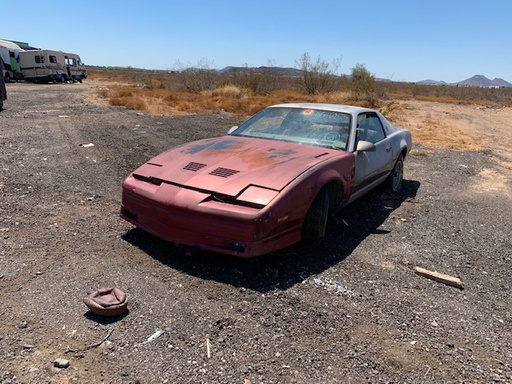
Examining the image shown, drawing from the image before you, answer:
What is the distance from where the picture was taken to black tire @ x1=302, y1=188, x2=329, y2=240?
3688 mm

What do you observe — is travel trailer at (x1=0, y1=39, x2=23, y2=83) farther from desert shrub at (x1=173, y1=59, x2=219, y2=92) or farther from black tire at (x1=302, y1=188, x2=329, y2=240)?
black tire at (x1=302, y1=188, x2=329, y2=240)

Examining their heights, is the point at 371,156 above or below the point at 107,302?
above

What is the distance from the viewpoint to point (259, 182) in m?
3.40

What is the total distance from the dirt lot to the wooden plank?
61mm

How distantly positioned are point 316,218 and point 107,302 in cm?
191

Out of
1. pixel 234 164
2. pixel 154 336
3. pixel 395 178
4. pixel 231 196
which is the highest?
pixel 234 164

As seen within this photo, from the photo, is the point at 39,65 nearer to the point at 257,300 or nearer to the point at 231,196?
the point at 231,196

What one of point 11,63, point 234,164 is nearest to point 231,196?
point 234,164

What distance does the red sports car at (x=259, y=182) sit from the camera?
3191 millimetres

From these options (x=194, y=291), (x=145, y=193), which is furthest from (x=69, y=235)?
(x=194, y=291)

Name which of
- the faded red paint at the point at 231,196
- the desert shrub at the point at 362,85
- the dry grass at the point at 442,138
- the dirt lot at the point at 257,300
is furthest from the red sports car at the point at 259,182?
the desert shrub at the point at 362,85

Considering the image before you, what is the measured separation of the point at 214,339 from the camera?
8.17 ft

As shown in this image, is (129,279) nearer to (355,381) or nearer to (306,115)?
(355,381)

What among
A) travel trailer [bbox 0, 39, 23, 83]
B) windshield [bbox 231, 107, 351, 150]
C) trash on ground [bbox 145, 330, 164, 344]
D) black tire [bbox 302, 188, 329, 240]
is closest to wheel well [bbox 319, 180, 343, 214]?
black tire [bbox 302, 188, 329, 240]
